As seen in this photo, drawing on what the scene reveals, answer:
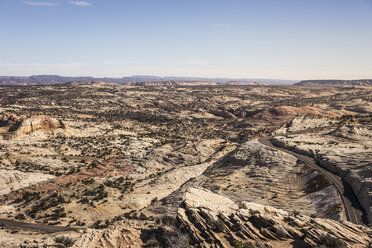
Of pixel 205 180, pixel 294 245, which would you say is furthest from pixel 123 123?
pixel 294 245

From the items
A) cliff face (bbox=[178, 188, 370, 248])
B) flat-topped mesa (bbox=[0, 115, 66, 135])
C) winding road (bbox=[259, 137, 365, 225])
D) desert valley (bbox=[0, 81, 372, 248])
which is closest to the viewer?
cliff face (bbox=[178, 188, 370, 248])

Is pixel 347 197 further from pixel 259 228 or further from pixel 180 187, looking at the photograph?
pixel 180 187

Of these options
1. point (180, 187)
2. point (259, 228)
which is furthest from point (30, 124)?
point (259, 228)

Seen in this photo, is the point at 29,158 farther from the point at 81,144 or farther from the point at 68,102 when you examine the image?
the point at 68,102

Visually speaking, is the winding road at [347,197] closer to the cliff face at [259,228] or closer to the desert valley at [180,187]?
the desert valley at [180,187]

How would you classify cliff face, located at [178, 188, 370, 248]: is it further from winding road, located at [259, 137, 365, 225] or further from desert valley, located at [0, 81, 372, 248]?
winding road, located at [259, 137, 365, 225]

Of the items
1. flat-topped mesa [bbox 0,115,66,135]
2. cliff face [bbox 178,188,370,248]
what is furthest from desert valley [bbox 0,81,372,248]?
flat-topped mesa [bbox 0,115,66,135]

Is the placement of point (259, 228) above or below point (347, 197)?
above

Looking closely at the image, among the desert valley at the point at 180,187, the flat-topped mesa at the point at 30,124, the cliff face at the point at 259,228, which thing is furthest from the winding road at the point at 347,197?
the flat-topped mesa at the point at 30,124
